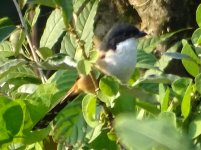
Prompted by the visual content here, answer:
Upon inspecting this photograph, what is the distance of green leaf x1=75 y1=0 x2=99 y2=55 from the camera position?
180cm

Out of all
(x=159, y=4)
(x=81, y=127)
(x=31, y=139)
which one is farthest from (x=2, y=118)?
(x=159, y=4)

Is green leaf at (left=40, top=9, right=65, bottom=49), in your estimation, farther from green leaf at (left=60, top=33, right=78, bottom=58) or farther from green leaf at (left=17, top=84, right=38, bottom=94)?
green leaf at (left=17, top=84, right=38, bottom=94)

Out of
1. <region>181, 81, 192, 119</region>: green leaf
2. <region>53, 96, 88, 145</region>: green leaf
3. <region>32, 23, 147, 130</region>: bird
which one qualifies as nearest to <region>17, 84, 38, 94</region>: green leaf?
<region>32, 23, 147, 130</region>: bird

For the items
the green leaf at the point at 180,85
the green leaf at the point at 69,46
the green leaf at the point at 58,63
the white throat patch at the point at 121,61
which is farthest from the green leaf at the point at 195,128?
the green leaf at the point at 69,46

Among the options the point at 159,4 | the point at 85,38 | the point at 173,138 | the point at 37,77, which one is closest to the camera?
the point at 173,138

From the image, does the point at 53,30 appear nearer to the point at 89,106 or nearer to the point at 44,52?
the point at 44,52

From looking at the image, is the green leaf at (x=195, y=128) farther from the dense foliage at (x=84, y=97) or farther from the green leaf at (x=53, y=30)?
the green leaf at (x=53, y=30)

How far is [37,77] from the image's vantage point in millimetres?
1930

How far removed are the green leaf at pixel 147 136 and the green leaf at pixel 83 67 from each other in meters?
0.81

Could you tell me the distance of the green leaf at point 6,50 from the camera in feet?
6.31

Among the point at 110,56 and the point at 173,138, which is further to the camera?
the point at 110,56

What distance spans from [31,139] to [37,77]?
0.49 metres

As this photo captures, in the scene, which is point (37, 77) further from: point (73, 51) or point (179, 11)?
point (179, 11)

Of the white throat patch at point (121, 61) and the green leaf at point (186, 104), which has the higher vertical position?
the green leaf at point (186, 104)
